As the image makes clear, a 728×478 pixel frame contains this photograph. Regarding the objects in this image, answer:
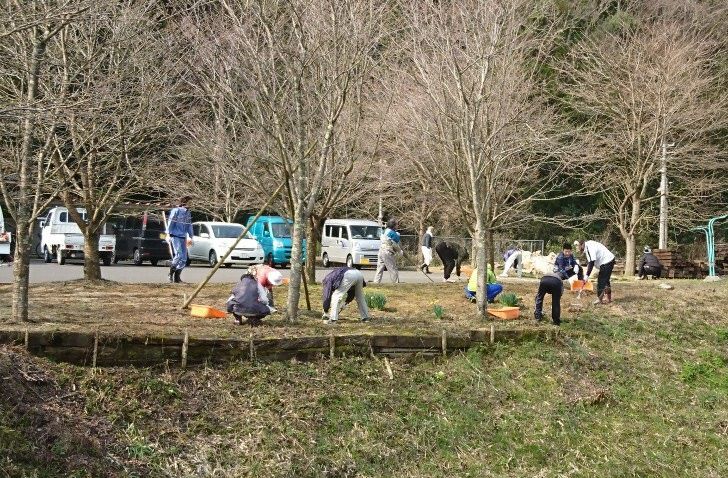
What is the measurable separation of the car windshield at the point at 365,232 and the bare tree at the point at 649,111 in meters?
6.69

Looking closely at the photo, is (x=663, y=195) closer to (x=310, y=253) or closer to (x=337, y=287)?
(x=310, y=253)

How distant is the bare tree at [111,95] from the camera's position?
12078 mm

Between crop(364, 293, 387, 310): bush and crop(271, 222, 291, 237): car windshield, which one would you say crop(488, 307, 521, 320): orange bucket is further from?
crop(271, 222, 291, 237): car windshield

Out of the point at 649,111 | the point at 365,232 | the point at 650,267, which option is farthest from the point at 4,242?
the point at 649,111

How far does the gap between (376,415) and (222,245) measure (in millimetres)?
16920

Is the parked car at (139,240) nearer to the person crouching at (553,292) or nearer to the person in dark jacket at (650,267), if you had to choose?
the person in dark jacket at (650,267)

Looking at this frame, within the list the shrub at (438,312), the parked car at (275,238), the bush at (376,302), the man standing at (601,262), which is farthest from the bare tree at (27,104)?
the parked car at (275,238)

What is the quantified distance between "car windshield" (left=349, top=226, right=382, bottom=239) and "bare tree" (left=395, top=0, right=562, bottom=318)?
10290 mm

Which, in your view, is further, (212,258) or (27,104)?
(212,258)

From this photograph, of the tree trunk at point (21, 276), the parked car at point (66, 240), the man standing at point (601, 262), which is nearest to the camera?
the tree trunk at point (21, 276)

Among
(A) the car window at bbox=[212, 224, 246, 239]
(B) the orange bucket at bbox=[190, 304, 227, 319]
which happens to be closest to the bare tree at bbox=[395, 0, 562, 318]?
(B) the orange bucket at bbox=[190, 304, 227, 319]

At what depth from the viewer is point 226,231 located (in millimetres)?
25578

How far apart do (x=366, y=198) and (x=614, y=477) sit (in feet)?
70.9

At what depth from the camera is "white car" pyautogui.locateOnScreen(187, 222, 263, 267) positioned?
25005mm
